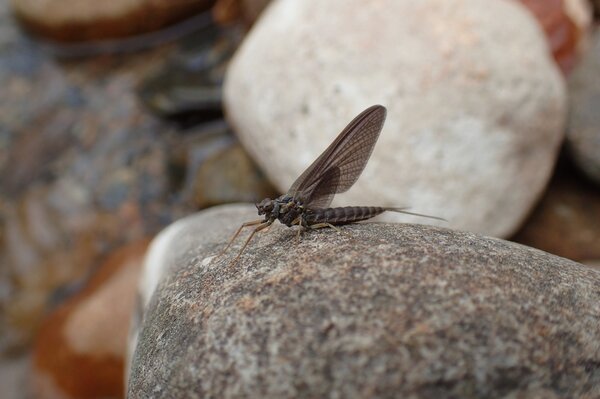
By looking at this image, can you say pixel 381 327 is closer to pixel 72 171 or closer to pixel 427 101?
pixel 427 101

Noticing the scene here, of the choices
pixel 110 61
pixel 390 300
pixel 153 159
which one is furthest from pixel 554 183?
pixel 110 61

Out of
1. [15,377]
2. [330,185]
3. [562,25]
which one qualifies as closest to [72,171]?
[15,377]

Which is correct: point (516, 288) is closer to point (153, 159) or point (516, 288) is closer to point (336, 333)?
point (336, 333)

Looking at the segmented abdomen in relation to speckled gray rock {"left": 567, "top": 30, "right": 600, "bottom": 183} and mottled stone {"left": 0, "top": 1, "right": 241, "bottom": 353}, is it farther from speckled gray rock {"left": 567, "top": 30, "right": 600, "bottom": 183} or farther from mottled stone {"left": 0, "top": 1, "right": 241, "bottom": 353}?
mottled stone {"left": 0, "top": 1, "right": 241, "bottom": 353}

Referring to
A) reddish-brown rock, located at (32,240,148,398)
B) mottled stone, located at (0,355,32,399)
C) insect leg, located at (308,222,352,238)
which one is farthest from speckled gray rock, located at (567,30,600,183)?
mottled stone, located at (0,355,32,399)

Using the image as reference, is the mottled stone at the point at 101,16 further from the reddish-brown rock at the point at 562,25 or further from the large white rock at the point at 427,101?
the reddish-brown rock at the point at 562,25

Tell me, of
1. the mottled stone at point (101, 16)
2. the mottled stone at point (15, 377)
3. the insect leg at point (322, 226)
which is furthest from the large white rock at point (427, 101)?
the mottled stone at point (101, 16)

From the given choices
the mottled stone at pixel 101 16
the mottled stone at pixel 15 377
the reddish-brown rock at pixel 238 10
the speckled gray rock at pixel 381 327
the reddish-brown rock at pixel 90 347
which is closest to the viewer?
the speckled gray rock at pixel 381 327
